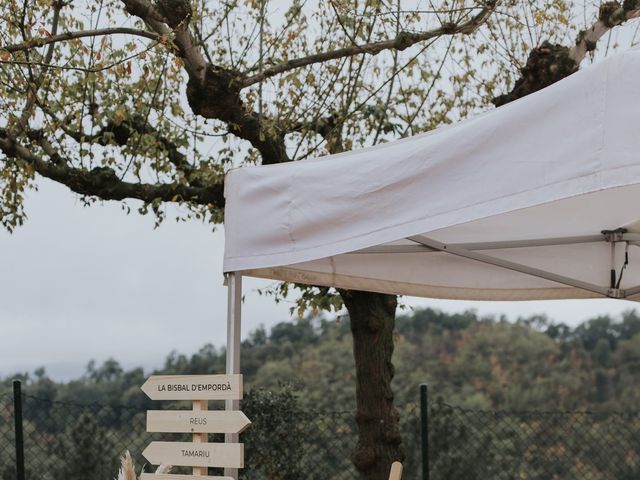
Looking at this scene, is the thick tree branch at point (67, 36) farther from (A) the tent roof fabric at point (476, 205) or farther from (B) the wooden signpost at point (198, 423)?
(B) the wooden signpost at point (198, 423)

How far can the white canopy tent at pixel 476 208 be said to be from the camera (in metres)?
2.35

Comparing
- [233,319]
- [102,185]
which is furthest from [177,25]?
[233,319]

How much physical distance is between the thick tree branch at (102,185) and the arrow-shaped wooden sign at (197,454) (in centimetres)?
314

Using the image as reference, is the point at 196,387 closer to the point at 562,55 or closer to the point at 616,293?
the point at 616,293

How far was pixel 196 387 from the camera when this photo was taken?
3.31 m

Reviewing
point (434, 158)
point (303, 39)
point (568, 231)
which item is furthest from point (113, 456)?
point (434, 158)

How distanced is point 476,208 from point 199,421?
130 cm

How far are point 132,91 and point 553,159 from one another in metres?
4.88

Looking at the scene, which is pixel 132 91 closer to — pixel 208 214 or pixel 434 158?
pixel 208 214

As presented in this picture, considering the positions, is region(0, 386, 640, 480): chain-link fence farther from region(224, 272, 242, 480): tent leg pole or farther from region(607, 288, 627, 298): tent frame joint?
region(224, 272, 242, 480): tent leg pole

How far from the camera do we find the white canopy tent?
2.35 m

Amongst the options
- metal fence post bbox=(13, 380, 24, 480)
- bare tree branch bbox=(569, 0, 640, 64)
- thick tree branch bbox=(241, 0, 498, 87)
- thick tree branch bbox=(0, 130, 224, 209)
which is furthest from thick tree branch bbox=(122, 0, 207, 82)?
metal fence post bbox=(13, 380, 24, 480)

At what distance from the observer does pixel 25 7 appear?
227 inches

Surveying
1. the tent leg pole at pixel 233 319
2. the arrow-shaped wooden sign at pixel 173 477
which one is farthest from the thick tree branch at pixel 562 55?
the arrow-shaped wooden sign at pixel 173 477
